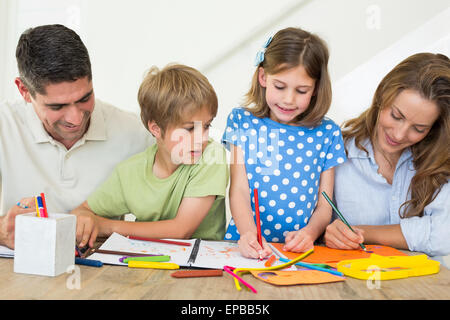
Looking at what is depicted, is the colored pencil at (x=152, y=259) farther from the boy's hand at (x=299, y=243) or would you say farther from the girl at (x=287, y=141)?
the girl at (x=287, y=141)

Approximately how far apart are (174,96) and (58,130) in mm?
360

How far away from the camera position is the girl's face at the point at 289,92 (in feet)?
3.99

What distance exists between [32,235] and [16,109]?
741 mm

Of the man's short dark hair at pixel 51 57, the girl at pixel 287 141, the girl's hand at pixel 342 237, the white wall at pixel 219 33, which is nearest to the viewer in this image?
the girl's hand at pixel 342 237

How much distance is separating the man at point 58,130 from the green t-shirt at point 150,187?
0.14 metres

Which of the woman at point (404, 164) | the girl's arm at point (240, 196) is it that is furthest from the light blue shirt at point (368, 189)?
the girl's arm at point (240, 196)

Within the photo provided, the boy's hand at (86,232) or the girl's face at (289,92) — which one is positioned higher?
the girl's face at (289,92)

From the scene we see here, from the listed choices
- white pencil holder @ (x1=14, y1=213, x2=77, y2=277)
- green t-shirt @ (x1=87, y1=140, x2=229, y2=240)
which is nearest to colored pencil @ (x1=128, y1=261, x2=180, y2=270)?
white pencil holder @ (x1=14, y1=213, x2=77, y2=277)

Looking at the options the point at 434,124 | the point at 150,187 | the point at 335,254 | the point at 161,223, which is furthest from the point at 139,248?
the point at 434,124

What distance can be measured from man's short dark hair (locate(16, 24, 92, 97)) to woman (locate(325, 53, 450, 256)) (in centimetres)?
75

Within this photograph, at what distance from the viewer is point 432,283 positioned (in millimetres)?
773

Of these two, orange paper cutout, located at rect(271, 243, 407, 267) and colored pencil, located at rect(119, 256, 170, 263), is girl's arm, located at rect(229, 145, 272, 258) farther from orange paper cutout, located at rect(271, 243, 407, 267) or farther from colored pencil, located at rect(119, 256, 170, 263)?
colored pencil, located at rect(119, 256, 170, 263)

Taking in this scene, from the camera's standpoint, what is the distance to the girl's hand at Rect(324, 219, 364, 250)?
101cm
